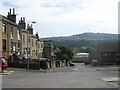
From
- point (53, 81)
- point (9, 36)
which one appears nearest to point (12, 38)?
point (9, 36)

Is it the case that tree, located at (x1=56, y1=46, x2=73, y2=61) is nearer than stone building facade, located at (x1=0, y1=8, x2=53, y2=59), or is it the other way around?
stone building facade, located at (x1=0, y1=8, x2=53, y2=59)

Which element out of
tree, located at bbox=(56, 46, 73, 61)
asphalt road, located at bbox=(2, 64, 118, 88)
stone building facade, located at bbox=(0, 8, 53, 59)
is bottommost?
asphalt road, located at bbox=(2, 64, 118, 88)

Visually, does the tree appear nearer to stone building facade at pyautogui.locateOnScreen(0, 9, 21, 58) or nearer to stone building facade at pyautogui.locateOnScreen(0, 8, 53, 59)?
stone building facade at pyautogui.locateOnScreen(0, 8, 53, 59)

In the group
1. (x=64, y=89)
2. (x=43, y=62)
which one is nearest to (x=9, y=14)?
(x=43, y=62)

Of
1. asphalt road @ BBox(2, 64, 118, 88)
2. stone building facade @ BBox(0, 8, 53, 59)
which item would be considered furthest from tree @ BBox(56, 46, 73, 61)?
asphalt road @ BBox(2, 64, 118, 88)

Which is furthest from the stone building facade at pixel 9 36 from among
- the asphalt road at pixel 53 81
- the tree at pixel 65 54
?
the tree at pixel 65 54

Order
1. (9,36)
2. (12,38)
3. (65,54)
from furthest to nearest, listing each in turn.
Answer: (65,54)
(12,38)
(9,36)

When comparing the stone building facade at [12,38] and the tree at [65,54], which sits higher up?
the stone building facade at [12,38]

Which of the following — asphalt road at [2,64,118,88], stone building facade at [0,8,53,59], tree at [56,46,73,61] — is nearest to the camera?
asphalt road at [2,64,118,88]

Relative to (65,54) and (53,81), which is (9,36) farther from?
(65,54)

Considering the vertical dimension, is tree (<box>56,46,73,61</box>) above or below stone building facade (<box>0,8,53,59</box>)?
below

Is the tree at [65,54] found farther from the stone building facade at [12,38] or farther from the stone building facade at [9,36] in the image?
the stone building facade at [9,36]

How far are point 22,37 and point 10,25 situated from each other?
745 cm

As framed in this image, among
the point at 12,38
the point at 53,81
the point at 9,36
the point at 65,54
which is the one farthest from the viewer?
the point at 65,54
